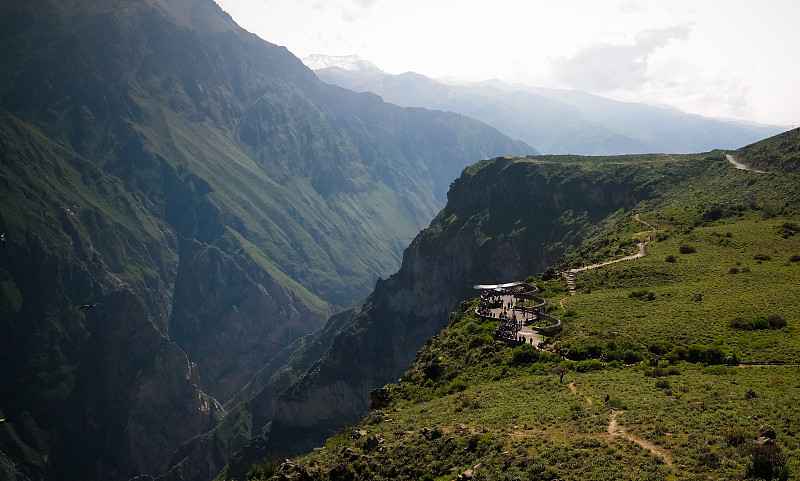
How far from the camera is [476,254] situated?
176250 millimetres

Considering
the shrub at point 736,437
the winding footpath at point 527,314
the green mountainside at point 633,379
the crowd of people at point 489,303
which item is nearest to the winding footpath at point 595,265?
the green mountainside at point 633,379

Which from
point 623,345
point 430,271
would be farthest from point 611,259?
point 430,271

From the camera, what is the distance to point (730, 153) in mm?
152500

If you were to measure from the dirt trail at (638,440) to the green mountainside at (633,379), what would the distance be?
0.13 metres

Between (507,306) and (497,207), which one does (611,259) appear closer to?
(507,306)

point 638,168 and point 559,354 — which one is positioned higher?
point 638,168

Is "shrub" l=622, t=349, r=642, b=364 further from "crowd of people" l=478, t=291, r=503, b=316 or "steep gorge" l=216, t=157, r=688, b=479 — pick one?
"steep gorge" l=216, t=157, r=688, b=479

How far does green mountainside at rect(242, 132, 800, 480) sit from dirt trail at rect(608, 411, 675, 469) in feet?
0.42

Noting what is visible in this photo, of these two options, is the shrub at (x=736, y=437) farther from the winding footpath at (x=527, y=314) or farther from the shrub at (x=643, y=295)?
the shrub at (x=643, y=295)

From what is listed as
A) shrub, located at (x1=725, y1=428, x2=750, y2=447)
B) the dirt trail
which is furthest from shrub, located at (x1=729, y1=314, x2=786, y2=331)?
shrub, located at (x1=725, y1=428, x2=750, y2=447)

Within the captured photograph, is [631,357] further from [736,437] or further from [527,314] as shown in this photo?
[736,437]

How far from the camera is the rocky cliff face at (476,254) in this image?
511 ft

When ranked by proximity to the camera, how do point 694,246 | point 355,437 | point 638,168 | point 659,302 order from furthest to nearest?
point 638,168 < point 694,246 < point 659,302 < point 355,437

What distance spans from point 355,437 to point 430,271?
14861 cm
